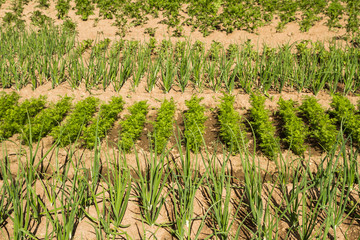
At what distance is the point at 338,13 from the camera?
23.0 ft

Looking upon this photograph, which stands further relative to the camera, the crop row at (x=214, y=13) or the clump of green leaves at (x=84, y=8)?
the clump of green leaves at (x=84, y=8)

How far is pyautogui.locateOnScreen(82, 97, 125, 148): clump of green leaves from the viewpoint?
11.2 ft

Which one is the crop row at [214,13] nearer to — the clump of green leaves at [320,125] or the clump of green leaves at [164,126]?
the clump of green leaves at [164,126]

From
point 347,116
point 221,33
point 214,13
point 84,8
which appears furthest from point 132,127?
point 84,8

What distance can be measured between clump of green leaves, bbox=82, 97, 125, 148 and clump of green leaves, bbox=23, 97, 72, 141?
0.40 m

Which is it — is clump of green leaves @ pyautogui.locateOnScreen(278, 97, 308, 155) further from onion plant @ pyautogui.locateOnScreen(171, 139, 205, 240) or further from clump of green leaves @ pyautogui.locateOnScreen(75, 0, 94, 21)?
clump of green leaves @ pyautogui.locateOnScreen(75, 0, 94, 21)

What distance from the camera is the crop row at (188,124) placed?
338 centimetres

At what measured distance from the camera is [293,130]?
346 cm

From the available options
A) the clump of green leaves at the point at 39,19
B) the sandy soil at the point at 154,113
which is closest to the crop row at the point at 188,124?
the sandy soil at the point at 154,113

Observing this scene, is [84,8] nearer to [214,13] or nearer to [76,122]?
[214,13]

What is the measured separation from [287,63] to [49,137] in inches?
143

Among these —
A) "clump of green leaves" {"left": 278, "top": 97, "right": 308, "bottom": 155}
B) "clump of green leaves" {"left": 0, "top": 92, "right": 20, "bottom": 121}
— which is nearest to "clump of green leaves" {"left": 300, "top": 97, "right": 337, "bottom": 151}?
"clump of green leaves" {"left": 278, "top": 97, "right": 308, "bottom": 155}

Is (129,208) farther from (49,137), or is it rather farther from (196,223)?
(49,137)

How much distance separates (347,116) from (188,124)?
79.3 inches
